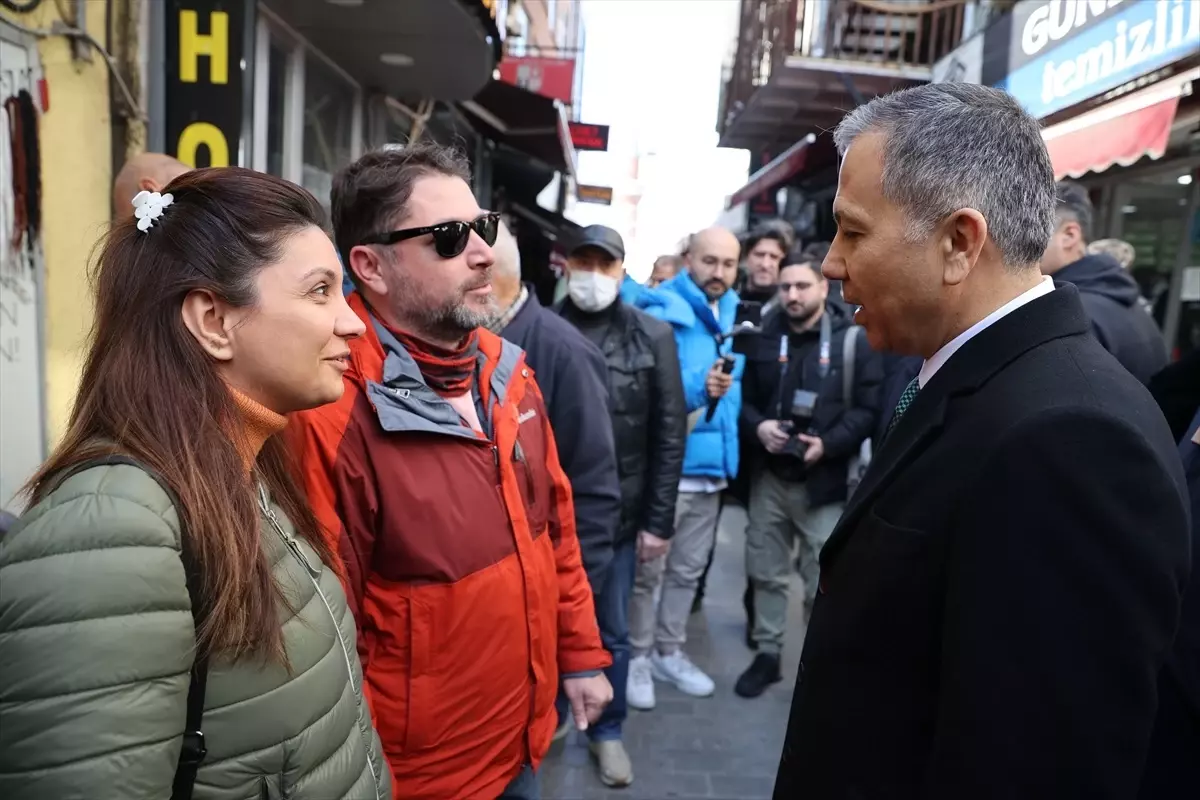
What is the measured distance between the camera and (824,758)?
1.34m

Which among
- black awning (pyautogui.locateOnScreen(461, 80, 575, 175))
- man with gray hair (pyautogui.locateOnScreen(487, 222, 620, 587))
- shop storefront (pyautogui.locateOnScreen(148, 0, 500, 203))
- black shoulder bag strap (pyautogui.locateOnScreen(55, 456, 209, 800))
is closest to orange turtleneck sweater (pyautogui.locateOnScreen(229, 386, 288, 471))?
black shoulder bag strap (pyautogui.locateOnScreen(55, 456, 209, 800))

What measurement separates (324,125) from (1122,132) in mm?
5451

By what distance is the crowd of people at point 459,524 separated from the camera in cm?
102

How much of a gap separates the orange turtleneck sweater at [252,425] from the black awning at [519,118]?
24.3 ft

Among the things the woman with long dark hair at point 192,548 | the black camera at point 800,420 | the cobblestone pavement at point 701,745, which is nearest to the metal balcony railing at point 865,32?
the black camera at point 800,420

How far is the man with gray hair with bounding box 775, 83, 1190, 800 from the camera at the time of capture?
1017 millimetres

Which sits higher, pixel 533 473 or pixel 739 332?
pixel 739 332

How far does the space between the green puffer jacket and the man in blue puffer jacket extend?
3132 millimetres

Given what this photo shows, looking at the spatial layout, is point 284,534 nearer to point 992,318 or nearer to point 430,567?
point 430,567

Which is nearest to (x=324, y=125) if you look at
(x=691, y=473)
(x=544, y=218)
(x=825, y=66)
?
(x=691, y=473)

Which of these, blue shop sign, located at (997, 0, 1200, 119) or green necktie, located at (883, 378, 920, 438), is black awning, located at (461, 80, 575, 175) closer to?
blue shop sign, located at (997, 0, 1200, 119)

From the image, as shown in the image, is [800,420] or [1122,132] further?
[1122,132]

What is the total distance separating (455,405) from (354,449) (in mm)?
315

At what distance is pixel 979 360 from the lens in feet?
4.05
